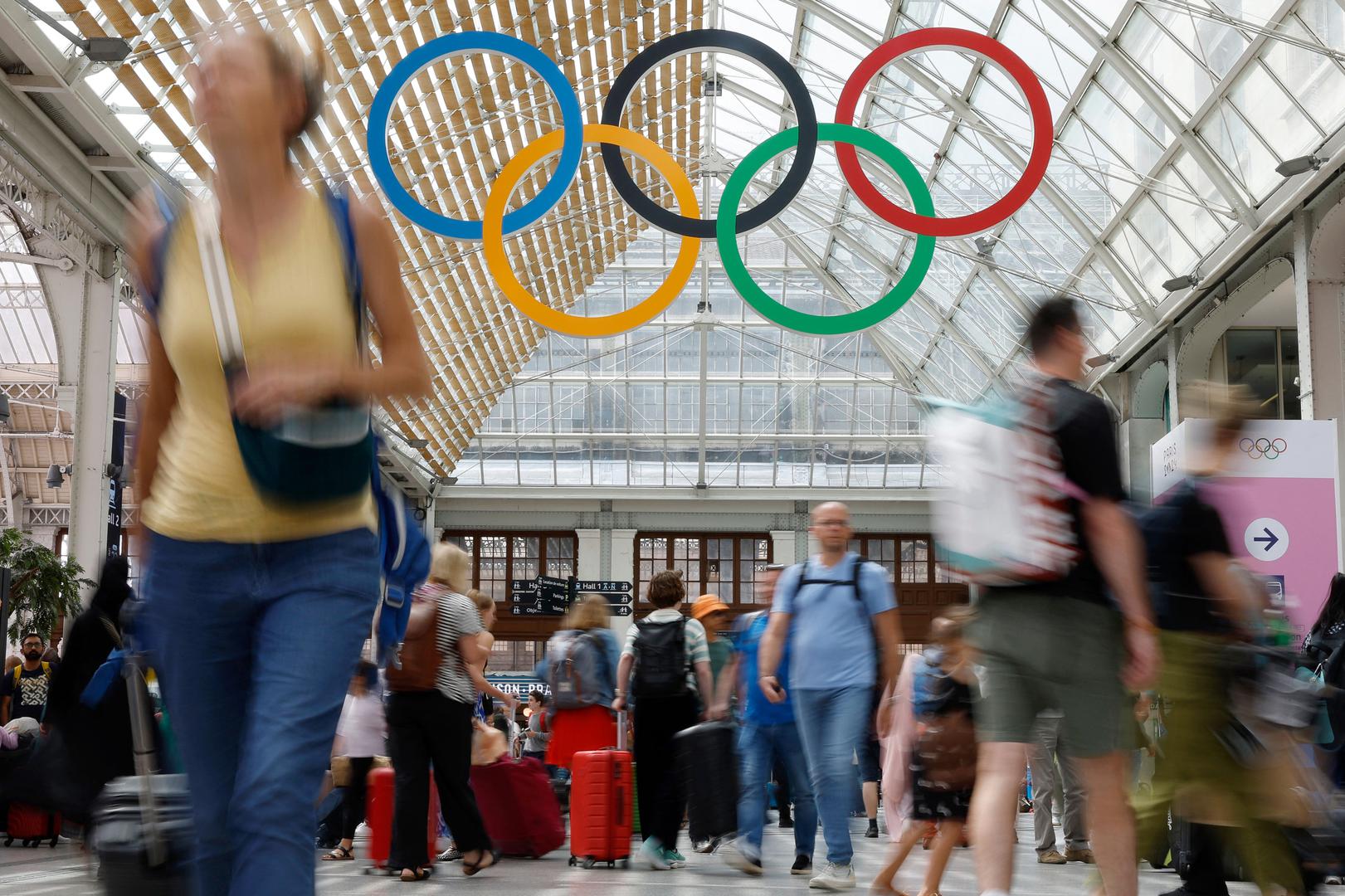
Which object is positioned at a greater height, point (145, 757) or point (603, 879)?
point (145, 757)

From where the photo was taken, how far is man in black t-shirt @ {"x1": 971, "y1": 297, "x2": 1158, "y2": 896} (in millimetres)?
3367

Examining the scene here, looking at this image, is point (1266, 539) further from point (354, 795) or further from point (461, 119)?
point (461, 119)

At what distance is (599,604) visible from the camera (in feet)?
28.8

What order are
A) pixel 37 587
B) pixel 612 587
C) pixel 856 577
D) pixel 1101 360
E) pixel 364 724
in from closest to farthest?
pixel 856 577 < pixel 364 724 < pixel 37 587 < pixel 1101 360 < pixel 612 587

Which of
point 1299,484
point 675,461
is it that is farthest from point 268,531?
point 675,461

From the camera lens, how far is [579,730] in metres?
8.80

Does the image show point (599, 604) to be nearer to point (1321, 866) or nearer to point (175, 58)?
point (1321, 866)

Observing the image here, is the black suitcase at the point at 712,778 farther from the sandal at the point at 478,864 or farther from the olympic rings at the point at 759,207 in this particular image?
the olympic rings at the point at 759,207

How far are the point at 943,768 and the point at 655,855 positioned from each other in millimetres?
2303

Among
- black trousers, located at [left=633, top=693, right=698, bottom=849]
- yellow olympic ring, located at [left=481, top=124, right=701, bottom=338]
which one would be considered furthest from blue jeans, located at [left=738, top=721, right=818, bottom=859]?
yellow olympic ring, located at [left=481, top=124, right=701, bottom=338]

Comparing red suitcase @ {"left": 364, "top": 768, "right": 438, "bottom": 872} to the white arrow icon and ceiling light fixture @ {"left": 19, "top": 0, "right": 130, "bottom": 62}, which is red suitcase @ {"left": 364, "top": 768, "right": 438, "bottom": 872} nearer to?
the white arrow icon

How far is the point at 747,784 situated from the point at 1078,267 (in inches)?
602

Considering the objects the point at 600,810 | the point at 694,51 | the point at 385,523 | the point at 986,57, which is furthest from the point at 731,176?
the point at 385,523

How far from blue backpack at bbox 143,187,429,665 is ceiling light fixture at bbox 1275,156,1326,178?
13497mm
